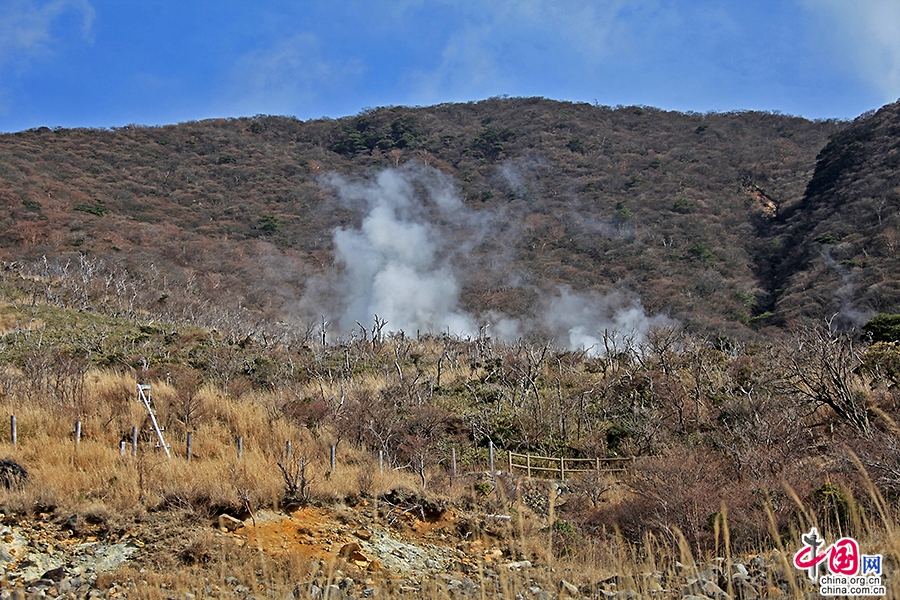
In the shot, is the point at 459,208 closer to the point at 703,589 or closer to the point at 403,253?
the point at 403,253

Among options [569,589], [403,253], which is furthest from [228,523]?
[403,253]

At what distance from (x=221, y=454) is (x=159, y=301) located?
1213 inches

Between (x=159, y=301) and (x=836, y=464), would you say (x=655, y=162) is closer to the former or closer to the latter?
(x=159, y=301)

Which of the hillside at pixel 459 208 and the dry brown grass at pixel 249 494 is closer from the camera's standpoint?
the dry brown grass at pixel 249 494

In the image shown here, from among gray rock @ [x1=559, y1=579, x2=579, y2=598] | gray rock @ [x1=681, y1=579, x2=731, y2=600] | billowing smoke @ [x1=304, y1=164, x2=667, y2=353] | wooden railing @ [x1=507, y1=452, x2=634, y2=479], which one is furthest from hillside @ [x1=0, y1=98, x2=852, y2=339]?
gray rock @ [x1=681, y1=579, x2=731, y2=600]

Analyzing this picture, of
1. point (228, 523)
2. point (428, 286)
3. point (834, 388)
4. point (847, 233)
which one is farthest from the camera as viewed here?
point (428, 286)

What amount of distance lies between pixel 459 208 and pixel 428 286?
26670mm

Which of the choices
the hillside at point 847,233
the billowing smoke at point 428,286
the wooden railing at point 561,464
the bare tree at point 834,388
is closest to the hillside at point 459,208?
the billowing smoke at point 428,286

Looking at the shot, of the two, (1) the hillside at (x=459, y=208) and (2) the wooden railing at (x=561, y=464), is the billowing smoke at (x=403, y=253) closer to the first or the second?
(1) the hillside at (x=459, y=208)

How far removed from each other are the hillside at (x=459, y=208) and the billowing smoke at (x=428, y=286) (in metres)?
0.35

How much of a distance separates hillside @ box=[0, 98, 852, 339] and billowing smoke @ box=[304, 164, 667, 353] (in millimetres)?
354

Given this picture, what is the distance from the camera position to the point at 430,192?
3199 inches

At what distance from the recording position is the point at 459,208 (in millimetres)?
76250

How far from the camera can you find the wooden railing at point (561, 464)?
16.1 meters
